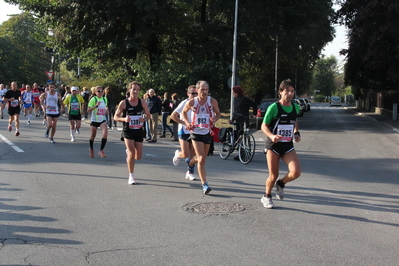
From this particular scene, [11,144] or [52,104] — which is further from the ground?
[52,104]

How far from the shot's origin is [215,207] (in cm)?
668

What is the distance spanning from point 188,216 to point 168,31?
2295 cm

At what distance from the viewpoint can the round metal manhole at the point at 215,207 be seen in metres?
6.45

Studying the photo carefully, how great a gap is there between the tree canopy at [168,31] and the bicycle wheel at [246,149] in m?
13.4

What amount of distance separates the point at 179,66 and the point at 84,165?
1626 centimetres

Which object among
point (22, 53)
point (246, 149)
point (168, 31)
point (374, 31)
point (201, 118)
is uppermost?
point (22, 53)

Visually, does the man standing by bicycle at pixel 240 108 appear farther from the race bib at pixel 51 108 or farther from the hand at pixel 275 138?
the race bib at pixel 51 108

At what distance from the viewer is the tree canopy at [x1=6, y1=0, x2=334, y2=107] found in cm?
2510

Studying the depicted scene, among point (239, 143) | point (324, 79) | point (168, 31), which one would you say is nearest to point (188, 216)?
point (239, 143)

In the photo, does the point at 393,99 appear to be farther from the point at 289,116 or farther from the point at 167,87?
the point at 289,116

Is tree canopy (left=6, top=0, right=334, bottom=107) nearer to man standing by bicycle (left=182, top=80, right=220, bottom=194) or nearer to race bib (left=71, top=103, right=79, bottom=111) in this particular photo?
race bib (left=71, top=103, right=79, bottom=111)

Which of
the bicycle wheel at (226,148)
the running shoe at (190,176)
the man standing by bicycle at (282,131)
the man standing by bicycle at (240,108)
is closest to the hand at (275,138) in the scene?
the man standing by bicycle at (282,131)

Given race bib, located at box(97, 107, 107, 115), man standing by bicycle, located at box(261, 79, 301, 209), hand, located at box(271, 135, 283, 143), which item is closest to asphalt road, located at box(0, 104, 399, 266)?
man standing by bicycle, located at box(261, 79, 301, 209)

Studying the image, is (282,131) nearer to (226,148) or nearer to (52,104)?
(226,148)
